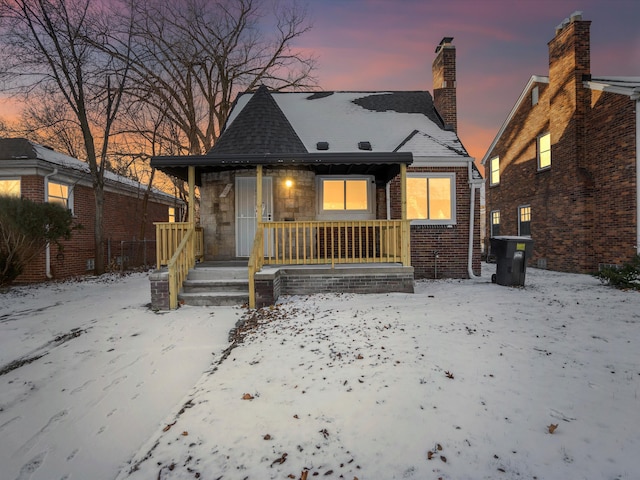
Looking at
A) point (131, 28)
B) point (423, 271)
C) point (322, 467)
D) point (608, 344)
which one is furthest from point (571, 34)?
point (131, 28)

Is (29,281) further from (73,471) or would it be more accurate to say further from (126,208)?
(73,471)

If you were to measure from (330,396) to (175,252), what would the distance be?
5.09 meters

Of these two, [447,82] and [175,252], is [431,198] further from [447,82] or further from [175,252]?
[175,252]

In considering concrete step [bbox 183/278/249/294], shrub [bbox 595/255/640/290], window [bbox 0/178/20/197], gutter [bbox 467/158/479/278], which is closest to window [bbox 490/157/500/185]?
gutter [bbox 467/158/479/278]

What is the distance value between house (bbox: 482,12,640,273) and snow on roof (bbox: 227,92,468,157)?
476 centimetres

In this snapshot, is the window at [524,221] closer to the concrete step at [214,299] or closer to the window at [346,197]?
the window at [346,197]

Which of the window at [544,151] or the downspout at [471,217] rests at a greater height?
the window at [544,151]

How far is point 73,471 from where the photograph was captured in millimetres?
2305

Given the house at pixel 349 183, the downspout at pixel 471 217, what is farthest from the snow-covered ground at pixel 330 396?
the downspout at pixel 471 217

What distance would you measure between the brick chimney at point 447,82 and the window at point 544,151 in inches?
188

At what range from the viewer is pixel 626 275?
7812 millimetres

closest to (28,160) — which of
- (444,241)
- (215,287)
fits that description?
(215,287)

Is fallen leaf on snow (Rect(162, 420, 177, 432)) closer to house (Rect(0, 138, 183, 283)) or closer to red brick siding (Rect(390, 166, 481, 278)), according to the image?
red brick siding (Rect(390, 166, 481, 278))

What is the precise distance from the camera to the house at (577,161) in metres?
10.0
